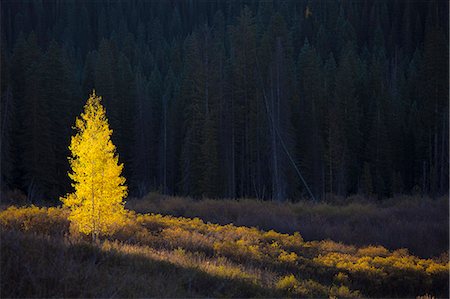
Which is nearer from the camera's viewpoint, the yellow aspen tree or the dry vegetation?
the yellow aspen tree

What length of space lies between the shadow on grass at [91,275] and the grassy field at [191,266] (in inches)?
0.6

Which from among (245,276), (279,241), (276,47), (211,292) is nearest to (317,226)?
(279,241)

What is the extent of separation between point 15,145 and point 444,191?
41.2m

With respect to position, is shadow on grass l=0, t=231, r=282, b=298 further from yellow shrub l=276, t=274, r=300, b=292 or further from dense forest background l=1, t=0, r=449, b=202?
A: dense forest background l=1, t=0, r=449, b=202

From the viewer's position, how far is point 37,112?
39.4 meters

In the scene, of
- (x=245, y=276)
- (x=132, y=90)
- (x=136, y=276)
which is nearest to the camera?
(x=136, y=276)

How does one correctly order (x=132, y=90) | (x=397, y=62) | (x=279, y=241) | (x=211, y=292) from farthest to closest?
(x=397, y=62), (x=132, y=90), (x=279, y=241), (x=211, y=292)

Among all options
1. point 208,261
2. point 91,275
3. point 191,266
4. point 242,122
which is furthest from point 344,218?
point 91,275

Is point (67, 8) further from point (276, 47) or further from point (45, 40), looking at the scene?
point (276, 47)

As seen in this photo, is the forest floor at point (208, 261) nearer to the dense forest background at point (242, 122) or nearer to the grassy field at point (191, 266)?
the grassy field at point (191, 266)

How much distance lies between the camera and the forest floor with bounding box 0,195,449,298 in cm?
711

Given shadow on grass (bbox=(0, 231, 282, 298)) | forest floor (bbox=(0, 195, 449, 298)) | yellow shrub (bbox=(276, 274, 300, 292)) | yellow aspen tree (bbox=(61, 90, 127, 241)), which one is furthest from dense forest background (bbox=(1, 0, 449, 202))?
shadow on grass (bbox=(0, 231, 282, 298))

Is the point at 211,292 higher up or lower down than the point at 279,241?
higher up

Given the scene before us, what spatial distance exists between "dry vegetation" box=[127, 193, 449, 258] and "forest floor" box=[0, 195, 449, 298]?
0.16m
